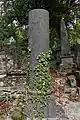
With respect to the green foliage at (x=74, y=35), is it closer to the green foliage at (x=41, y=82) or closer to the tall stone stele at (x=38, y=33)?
the tall stone stele at (x=38, y=33)

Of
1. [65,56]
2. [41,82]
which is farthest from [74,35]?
[41,82]

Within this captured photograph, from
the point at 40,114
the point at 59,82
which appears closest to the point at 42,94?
the point at 40,114

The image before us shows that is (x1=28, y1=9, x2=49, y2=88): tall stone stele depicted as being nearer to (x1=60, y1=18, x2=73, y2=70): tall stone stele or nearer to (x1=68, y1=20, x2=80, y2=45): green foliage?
(x1=60, y1=18, x2=73, y2=70): tall stone stele

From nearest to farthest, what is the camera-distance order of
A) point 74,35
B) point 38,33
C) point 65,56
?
point 38,33 < point 65,56 < point 74,35

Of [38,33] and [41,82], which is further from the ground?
[38,33]

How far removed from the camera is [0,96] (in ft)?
21.9

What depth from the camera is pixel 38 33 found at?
4578mm

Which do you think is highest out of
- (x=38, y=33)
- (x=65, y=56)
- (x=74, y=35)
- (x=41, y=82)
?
(x=38, y=33)

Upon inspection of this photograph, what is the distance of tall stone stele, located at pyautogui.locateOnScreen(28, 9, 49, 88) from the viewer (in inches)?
177

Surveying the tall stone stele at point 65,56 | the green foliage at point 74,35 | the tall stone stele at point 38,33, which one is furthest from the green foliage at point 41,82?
the green foliage at point 74,35

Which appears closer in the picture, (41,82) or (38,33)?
(41,82)

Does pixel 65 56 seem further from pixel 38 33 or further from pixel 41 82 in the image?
pixel 41 82

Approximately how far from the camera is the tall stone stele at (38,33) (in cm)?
450

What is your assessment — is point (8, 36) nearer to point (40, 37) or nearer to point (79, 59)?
point (79, 59)
